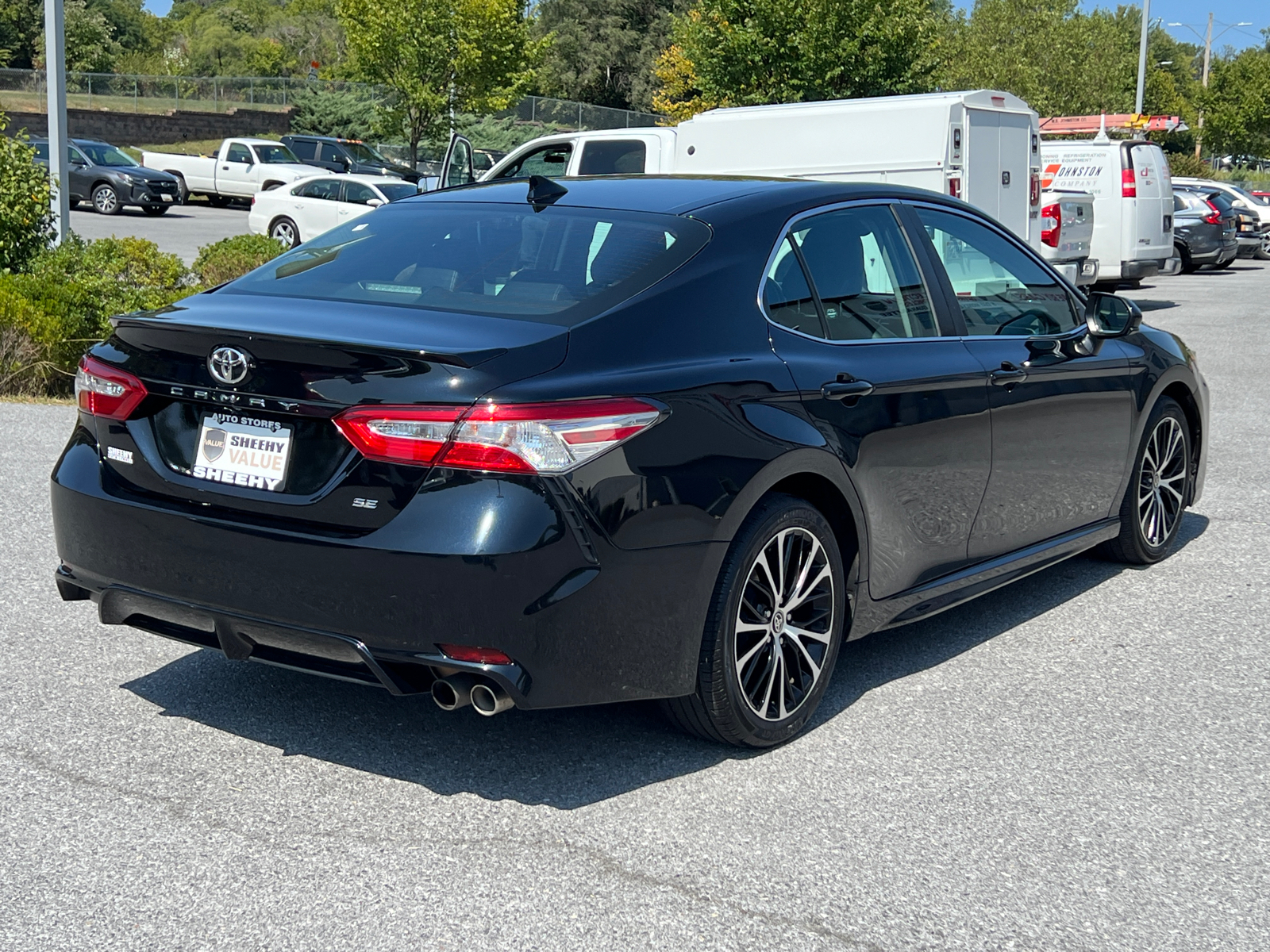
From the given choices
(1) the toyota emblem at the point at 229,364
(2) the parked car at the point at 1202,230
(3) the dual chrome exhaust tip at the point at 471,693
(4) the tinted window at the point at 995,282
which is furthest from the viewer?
(2) the parked car at the point at 1202,230

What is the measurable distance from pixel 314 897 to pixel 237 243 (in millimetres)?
11985

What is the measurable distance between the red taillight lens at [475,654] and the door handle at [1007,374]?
2.33m

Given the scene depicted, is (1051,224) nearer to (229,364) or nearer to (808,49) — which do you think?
(229,364)

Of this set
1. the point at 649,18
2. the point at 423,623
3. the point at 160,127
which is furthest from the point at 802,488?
the point at 649,18

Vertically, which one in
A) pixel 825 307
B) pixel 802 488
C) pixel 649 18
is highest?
pixel 649 18

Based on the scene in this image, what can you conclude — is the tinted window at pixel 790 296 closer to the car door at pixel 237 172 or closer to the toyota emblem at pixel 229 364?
the toyota emblem at pixel 229 364

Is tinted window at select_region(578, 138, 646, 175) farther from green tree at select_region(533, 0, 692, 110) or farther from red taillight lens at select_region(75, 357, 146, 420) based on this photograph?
green tree at select_region(533, 0, 692, 110)

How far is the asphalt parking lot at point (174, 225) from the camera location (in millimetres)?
25750

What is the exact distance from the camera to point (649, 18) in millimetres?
69750

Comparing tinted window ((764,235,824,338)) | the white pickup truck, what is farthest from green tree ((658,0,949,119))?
tinted window ((764,235,824,338))

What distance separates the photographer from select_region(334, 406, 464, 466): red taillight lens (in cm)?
357

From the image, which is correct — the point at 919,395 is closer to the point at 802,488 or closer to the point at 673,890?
the point at 802,488

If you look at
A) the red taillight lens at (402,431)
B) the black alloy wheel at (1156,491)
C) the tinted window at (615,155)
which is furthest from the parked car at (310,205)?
the red taillight lens at (402,431)

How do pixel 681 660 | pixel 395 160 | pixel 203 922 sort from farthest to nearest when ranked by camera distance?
pixel 395 160, pixel 681 660, pixel 203 922
